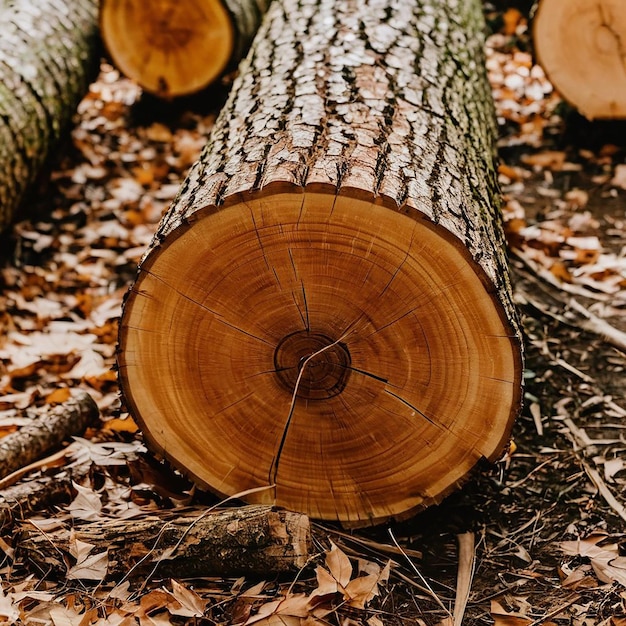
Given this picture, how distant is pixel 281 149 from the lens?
211 cm

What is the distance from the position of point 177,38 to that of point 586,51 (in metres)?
2.51

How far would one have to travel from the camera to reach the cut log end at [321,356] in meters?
Answer: 1.94

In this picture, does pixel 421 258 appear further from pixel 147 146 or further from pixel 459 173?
pixel 147 146

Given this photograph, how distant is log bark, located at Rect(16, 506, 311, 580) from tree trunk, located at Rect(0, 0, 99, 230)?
227 cm

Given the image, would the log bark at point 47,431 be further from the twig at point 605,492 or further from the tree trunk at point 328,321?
the twig at point 605,492

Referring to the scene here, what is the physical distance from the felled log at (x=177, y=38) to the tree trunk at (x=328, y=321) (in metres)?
2.49

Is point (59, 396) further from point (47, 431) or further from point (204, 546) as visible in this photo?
point (204, 546)

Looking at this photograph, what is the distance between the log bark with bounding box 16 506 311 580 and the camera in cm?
201

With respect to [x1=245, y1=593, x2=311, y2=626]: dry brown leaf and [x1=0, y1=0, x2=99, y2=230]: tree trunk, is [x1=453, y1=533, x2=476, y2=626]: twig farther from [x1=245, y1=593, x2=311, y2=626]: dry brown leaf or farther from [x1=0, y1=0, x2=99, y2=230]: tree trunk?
[x1=0, y1=0, x2=99, y2=230]: tree trunk

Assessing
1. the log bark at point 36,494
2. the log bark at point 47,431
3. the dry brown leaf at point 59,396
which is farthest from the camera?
the dry brown leaf at point 59,396

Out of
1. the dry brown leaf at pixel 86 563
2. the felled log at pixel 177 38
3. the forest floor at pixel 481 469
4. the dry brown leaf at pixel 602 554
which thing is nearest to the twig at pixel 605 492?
the forest floor at pixel 481 469

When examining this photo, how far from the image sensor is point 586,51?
4.30 meters

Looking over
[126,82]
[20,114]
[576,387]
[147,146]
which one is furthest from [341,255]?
[126,82]

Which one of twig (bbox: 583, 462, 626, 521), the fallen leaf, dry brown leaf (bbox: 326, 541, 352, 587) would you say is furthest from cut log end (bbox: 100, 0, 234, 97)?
dry brown leaf (bbox: 326, 541, 352, 587)
